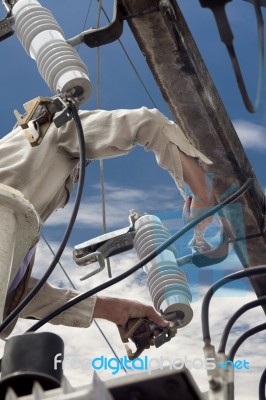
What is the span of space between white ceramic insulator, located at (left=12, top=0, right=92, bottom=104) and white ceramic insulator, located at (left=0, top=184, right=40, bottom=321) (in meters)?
0.66

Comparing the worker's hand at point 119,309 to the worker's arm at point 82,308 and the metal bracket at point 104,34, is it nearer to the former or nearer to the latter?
the worker's arm at point 82,308

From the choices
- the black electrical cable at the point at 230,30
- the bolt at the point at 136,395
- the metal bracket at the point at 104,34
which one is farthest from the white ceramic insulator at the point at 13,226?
the metal bracket at the point at 104,34

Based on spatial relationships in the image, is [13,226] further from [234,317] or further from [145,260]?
[234,317]

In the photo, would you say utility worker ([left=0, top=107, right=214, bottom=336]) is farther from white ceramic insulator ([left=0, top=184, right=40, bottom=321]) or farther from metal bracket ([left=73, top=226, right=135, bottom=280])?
white ceramic insulator ([left=0, top=184, right=40, bottom=321])

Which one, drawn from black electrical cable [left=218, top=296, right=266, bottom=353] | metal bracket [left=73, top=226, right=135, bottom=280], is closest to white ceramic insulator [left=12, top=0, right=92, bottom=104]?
metal bracket [left=73, top=226, right=135, bottom=280]

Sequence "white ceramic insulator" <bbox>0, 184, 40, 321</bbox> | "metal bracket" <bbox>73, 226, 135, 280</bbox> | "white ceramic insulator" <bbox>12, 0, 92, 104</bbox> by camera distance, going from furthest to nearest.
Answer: "metal bracket" <bbox>73, 226, 135, 280</bbox>
"white ceramic insulator" <bbox>12, 0, 92, 104</bbox>
"white ceramic insulator" <bbox>0, 184, 40, 321</bbox>

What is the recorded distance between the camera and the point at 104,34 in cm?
313

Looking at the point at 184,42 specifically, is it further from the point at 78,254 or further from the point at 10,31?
the point at 78,254

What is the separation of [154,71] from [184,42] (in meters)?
0.19

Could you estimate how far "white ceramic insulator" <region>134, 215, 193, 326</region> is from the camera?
2.89 m

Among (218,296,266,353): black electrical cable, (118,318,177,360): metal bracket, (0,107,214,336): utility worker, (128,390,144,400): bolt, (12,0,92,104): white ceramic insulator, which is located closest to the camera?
(128,390,144,400): bolt

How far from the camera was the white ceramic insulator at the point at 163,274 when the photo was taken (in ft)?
9.50

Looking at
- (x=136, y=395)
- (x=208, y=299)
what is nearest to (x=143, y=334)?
(x=208, y=299)

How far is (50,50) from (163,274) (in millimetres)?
1079
